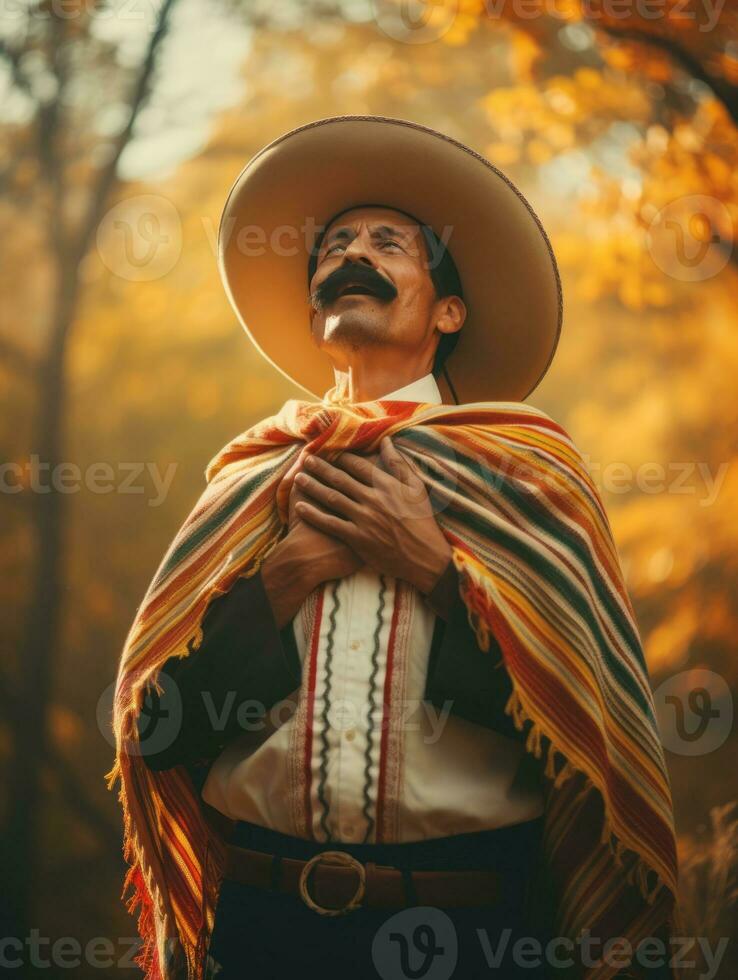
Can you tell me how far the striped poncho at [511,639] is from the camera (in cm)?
157

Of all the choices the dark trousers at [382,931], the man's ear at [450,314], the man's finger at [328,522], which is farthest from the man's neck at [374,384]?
the dark trousers at [382,931]

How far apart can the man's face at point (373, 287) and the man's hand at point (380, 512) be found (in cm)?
35

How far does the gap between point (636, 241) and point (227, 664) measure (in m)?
2.29

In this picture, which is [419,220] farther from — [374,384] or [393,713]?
[393,713]

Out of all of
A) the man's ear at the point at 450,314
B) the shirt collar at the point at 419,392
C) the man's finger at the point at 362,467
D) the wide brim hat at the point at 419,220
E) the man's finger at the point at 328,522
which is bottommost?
the man's finger at the point at 328,522

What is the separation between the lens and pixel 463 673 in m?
1.53

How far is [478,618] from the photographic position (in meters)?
1.54

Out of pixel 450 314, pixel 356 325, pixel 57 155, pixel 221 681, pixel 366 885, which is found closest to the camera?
pixel 366 885

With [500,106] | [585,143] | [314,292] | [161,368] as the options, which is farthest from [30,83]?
[314,292]

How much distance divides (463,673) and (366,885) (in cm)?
32

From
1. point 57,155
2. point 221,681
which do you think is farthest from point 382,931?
point 57,155

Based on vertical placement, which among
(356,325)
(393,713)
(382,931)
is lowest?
(382,931)

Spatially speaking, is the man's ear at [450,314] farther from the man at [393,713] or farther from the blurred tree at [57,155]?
the blurred tree at [57,155]

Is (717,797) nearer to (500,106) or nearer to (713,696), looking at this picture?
(713,696)
